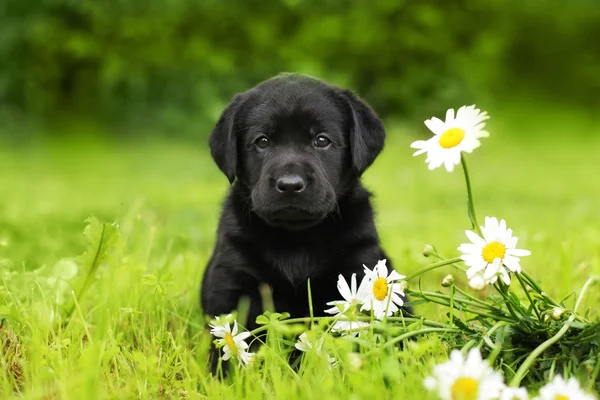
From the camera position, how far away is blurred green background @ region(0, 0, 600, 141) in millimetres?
13945

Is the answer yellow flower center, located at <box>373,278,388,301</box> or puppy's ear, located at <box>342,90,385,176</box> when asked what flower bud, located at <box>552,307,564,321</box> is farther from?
puppy's ear, located at <box>342,90,385,176</box>

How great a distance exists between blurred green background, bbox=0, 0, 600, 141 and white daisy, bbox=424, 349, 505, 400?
11918 mm

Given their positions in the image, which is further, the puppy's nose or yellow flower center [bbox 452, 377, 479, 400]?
the puppy's nose

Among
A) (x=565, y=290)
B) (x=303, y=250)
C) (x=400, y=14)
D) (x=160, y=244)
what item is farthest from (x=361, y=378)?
(x=400, y=14)

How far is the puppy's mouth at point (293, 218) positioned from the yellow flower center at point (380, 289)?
22.9 inches

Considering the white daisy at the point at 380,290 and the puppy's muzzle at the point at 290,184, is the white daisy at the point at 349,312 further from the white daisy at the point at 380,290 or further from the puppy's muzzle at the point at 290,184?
the puppy's muzzle at the point at 290,184

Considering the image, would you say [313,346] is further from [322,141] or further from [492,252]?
[322,141]

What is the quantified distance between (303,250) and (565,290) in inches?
46.3

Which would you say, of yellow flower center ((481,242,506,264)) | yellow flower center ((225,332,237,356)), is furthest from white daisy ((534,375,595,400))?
yellow flower center ((225,332,237,356))

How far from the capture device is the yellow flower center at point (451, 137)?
2.05 m

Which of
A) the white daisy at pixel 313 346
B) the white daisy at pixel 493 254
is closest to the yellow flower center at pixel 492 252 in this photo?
the white daisy at pixel 493 254

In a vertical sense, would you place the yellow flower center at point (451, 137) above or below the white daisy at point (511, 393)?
above

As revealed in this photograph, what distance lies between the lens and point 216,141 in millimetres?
3174

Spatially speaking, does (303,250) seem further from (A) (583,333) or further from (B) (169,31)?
(B) (169,31)
